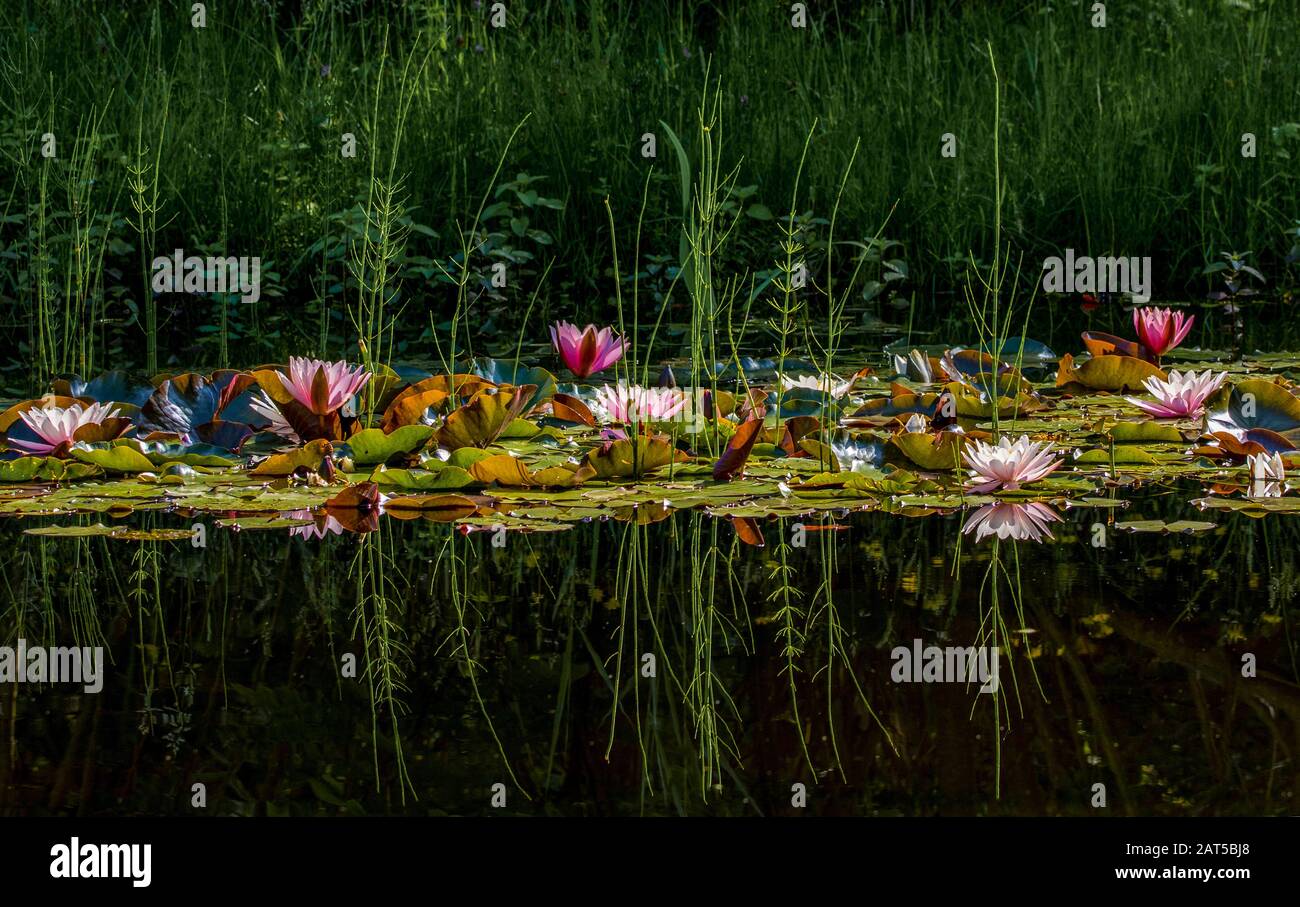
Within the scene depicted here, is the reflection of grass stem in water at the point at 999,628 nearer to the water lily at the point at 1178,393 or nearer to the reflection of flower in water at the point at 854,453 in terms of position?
the reflection of flower in water at the point at 854,453

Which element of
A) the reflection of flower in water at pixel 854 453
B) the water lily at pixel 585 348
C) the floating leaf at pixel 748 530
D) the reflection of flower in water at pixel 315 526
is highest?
the water lily at pixel 585 348

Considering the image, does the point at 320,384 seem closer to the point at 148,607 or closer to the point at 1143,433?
the point at 148,607

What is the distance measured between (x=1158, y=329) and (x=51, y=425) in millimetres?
2637

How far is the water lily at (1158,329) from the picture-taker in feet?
12.9

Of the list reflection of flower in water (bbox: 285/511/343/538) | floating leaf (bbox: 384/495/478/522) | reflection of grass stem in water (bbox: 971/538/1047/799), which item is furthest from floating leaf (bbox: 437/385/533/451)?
reflection of grass stem in water (bbox: 971/538/1047/799)

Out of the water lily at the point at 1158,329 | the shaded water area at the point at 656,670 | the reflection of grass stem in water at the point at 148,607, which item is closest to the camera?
the shaded water area at the point at 656,670

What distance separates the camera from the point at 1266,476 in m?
2.95

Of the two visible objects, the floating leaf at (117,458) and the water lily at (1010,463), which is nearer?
the water lily at (1010,463)

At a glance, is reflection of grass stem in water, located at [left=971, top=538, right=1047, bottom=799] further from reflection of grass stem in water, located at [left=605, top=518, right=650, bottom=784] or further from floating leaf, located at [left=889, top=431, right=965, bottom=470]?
floating leaf, located at [left=889, top=431, right=965, bottom=470]

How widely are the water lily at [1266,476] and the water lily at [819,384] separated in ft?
2.86

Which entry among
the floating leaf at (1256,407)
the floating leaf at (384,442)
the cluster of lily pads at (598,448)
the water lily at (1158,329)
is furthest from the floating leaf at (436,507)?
the water lily at (1158,329)

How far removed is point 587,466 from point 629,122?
3484mm

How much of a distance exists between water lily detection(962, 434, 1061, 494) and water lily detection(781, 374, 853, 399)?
0.48 metres

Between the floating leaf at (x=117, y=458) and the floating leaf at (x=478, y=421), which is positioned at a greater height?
the floating leaf at (x=478, y=421)
